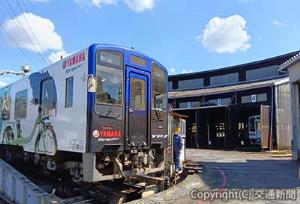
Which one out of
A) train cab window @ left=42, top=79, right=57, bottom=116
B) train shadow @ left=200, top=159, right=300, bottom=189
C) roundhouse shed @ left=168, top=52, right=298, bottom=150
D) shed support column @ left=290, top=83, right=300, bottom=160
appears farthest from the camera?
roundhouse shed @ left=168, top=52, right=298, bottom=150

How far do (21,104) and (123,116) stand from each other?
571 centimetres

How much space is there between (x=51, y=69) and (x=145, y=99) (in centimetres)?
280

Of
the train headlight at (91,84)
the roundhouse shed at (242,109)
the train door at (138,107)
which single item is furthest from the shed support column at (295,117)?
the train headlight at (91,84)

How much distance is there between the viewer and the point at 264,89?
107ft

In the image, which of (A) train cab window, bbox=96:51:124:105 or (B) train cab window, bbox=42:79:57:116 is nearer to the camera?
(A) train cab window, bbox=96:51:124:105

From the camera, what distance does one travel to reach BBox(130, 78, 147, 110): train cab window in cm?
971

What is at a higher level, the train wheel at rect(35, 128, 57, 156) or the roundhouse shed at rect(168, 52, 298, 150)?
the roundhouse shed at rect(168, 52, 298, 150)

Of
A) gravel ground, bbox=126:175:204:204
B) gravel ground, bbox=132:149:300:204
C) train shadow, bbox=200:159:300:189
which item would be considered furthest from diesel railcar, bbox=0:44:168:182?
train shadow, bbox=200:159:300:189

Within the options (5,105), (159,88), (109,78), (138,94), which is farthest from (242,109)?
(109,78)

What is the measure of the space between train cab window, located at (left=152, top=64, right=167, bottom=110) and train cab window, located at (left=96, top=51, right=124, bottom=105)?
146 centimetres

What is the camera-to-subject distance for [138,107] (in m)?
9.91

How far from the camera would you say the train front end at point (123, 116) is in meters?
8.62

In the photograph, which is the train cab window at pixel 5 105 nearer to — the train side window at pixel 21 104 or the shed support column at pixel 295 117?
the train side window at pixel 21 104

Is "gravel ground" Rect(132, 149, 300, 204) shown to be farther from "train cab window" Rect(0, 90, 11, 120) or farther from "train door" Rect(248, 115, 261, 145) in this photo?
"train door" Rect(248, 115, 261, 145)
